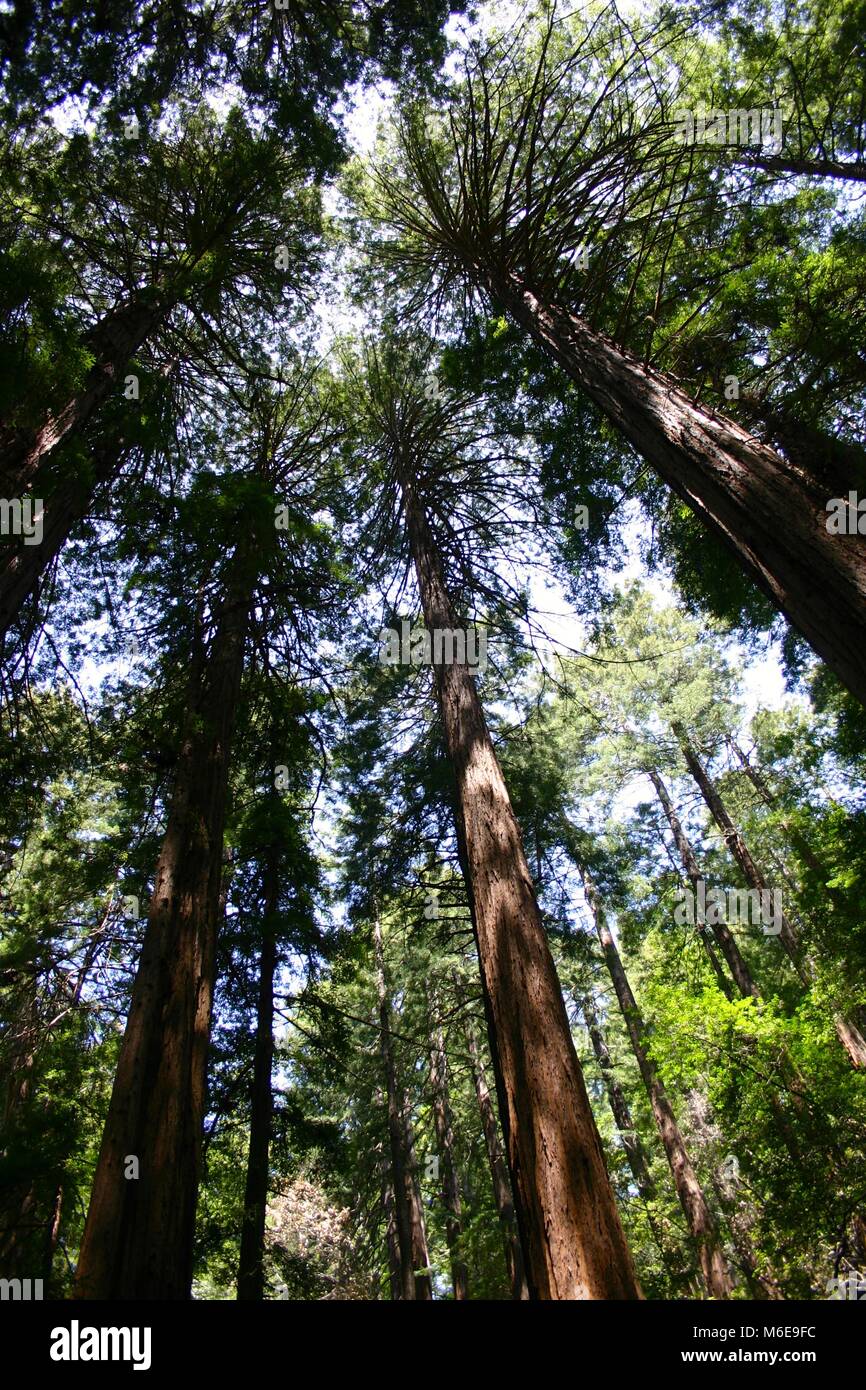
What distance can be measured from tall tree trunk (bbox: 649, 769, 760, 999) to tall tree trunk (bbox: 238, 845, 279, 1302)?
327 inches

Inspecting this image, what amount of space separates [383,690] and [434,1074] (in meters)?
13.0

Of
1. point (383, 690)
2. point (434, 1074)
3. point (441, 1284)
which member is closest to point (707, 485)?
point (383, 690)

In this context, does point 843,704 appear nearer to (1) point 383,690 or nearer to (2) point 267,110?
Result: (1) point 383,690

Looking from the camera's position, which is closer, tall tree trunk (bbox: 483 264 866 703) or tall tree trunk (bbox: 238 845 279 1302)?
tall tree trunk (bbox: 483 264 866 703)

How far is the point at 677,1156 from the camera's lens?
11.8 m

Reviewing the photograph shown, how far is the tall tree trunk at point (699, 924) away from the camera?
1289 cm

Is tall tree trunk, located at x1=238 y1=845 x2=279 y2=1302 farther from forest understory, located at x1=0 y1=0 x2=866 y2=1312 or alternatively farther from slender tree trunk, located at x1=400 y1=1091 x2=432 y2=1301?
slender tree trunk, located at x1=400 y1=1091 x2=432 y2=1301

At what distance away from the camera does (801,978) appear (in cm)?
1493

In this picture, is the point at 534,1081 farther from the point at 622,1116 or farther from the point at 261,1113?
the point at 622,1116

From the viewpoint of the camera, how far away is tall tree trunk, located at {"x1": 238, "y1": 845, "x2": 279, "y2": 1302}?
20.8ft

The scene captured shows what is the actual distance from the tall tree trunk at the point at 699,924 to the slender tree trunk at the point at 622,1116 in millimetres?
4006
